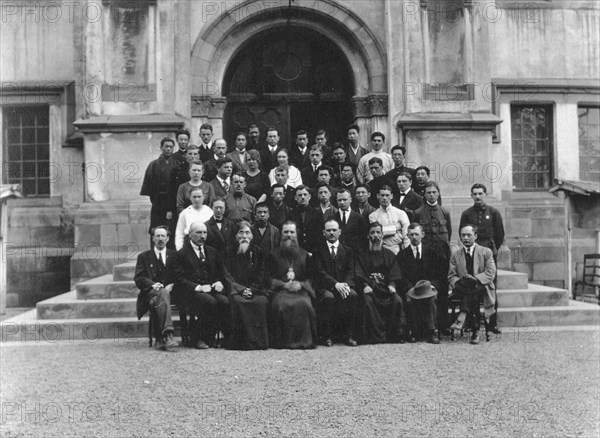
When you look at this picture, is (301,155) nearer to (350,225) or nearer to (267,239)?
(350,225)

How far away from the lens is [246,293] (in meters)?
9.28

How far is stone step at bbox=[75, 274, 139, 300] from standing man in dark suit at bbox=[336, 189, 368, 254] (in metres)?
3.19

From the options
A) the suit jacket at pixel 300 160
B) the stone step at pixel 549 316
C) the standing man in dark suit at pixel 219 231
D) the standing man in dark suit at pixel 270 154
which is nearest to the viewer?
the standing man in dark suit at pixel 219 231

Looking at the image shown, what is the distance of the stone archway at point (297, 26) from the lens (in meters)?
14.5

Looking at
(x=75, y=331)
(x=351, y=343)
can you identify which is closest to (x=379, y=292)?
(x=351, y=343)

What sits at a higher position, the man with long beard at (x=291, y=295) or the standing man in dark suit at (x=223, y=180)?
the standing man in dark suit at (x=223, y=180)

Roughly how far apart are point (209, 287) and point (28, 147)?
309 inches

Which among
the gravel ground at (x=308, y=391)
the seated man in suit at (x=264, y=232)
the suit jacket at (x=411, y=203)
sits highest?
the suit jacket at (x=411, y=203)

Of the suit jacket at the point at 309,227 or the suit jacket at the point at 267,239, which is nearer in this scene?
the suit jacket at the point at 267,239

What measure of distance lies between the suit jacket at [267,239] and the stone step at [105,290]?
7.44 feet

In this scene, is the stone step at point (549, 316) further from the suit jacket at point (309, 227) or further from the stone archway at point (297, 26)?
the stone archway at point (297, 26)

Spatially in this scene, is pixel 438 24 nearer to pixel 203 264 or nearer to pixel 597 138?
pixel 597 138

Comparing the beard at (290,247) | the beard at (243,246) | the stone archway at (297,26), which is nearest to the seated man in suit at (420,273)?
the beard at (290,247)

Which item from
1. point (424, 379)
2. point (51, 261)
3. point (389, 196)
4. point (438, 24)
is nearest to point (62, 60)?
point (51, 261)
